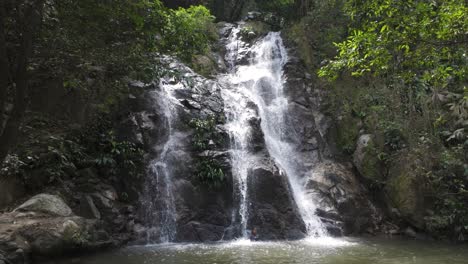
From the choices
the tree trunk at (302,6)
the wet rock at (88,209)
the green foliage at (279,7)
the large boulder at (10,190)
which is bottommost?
the wet rock at (88,209)

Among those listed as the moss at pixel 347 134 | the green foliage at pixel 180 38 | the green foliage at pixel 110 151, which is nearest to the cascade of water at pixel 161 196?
the green foliage at pixel 110 151

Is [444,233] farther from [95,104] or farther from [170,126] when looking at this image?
[95,104]

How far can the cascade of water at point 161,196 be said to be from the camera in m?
11.6

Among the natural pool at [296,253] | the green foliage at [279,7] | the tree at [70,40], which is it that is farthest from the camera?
the green foliage at [279,7]

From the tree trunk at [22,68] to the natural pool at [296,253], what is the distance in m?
4.06

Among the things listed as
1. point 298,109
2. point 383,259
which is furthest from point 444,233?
point 298,109

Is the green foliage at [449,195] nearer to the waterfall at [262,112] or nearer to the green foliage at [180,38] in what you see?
the waterfall at [262,112]

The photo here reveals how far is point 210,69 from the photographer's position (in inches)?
726

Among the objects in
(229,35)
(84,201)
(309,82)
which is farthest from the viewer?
(229,35)

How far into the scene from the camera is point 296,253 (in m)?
9.84

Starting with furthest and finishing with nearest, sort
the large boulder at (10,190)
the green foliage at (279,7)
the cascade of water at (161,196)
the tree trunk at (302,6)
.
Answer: the green foliage at (279,7) → the tree trunk at (302,6) → the cascade of water at (161,196) → the large boulder at (10,190)

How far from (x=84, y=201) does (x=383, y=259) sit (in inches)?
291

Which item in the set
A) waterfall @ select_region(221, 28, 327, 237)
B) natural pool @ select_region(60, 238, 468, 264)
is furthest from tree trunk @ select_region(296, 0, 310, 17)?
natural pool @ select_region(60, 238, 468, 264)

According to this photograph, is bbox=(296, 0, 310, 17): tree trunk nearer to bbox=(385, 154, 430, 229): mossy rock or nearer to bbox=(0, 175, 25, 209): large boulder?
bbox=(385, 154, 430, 229): mossy rock
